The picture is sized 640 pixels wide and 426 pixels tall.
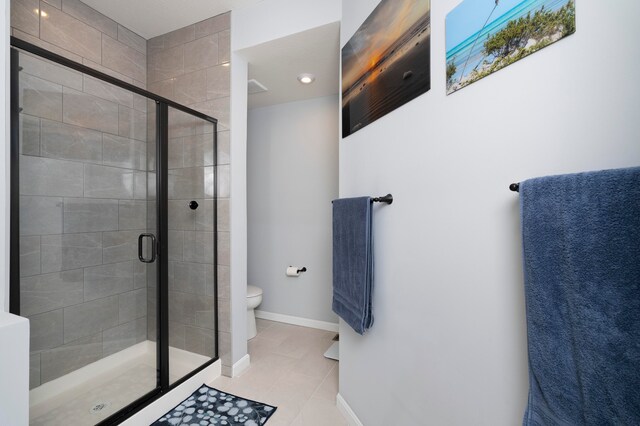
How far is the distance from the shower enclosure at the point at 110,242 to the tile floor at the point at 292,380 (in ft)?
1.21

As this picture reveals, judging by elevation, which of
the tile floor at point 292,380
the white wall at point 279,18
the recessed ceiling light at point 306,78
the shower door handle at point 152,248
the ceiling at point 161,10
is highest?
the ceiling at point 161,10

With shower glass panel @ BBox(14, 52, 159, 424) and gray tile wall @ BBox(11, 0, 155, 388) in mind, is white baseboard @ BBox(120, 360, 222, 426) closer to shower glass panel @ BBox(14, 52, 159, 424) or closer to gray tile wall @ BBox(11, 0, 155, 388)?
shower glass panel @ BBox(14, 52, 159, 424)

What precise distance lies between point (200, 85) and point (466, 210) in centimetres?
208

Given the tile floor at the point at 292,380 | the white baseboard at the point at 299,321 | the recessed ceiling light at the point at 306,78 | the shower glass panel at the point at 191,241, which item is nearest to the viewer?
the tile floor at the point at 292,380

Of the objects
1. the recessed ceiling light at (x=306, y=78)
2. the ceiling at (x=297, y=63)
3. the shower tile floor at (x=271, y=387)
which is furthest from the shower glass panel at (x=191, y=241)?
the recessed ceiling light at (x=306, y=78)

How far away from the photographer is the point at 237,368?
1979mm

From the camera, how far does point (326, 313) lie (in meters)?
2.75

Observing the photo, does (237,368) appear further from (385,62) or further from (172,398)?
(385,62)

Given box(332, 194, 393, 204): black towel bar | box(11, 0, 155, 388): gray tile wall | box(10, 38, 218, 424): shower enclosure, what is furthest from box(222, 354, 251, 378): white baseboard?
box(332, 194, 393, 204): black towel bar

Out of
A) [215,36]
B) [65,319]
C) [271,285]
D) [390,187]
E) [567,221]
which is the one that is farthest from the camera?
[271,285]

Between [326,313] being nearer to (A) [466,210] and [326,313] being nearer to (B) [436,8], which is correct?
(A) [466,210]

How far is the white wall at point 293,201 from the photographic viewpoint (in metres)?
2.77

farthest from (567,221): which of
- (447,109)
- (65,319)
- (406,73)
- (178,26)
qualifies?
(178,26)

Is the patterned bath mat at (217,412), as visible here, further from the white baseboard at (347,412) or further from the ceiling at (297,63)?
the ceiling at (297,63)
